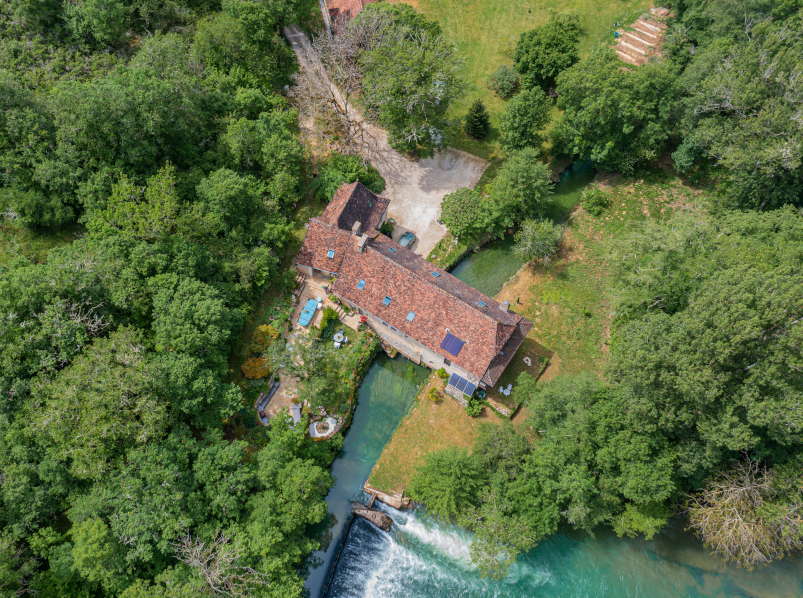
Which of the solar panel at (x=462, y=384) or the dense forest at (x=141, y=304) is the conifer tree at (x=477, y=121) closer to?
the dense forest at (x=141, y=304)

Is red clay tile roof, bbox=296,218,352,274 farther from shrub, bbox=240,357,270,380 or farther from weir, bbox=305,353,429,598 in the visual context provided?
weir, bbox=305,353,429,598

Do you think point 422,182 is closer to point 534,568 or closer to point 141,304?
point 141,304

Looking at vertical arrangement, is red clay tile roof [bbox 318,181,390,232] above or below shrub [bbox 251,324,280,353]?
above

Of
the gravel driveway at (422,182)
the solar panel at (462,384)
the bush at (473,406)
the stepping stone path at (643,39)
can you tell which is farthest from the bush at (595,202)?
the bush at (473,406)

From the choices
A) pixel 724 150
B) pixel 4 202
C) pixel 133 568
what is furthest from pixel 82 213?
pixel 724 150

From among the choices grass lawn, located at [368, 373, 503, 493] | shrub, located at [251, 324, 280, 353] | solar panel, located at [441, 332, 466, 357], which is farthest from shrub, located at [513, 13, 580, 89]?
shrub, located at [251, 324, 280, 353]
